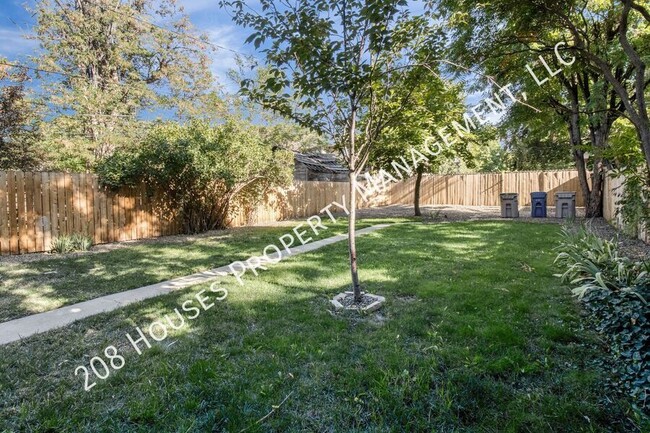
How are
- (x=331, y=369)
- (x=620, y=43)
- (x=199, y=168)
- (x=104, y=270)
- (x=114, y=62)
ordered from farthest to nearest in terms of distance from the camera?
(x=114, y=62) < (x=199, y=168) < (x=104, y=270) < (x=620, y=43) < (x=331, y=369)

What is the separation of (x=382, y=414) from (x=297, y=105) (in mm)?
3131

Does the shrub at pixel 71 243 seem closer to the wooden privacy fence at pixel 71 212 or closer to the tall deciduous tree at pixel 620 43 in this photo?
the wooden privacy fence at pixel 71 212

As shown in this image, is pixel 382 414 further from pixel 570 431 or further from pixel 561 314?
pixel 561 314

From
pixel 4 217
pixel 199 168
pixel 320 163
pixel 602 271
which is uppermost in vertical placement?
pixel 320 163

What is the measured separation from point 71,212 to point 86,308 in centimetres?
507

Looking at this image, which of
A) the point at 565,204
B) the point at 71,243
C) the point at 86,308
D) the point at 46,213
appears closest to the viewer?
the point at 86,308

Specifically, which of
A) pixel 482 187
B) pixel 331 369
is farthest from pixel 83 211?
pixel 482 187

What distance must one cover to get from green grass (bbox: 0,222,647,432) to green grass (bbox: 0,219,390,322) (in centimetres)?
103

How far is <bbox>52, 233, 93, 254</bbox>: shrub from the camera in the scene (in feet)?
23.5

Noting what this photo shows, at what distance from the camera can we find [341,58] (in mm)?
3473

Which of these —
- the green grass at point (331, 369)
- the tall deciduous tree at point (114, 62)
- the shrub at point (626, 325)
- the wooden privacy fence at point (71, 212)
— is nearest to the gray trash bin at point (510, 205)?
the green grass at point (331, 369)

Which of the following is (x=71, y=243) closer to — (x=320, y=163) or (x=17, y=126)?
(x=17, y=126)

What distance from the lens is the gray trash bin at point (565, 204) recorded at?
1199 cm

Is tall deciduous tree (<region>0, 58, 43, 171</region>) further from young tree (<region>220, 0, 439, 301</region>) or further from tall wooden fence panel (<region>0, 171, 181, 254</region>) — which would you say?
young tree (<region>220, 0, 439, 301</region>)
